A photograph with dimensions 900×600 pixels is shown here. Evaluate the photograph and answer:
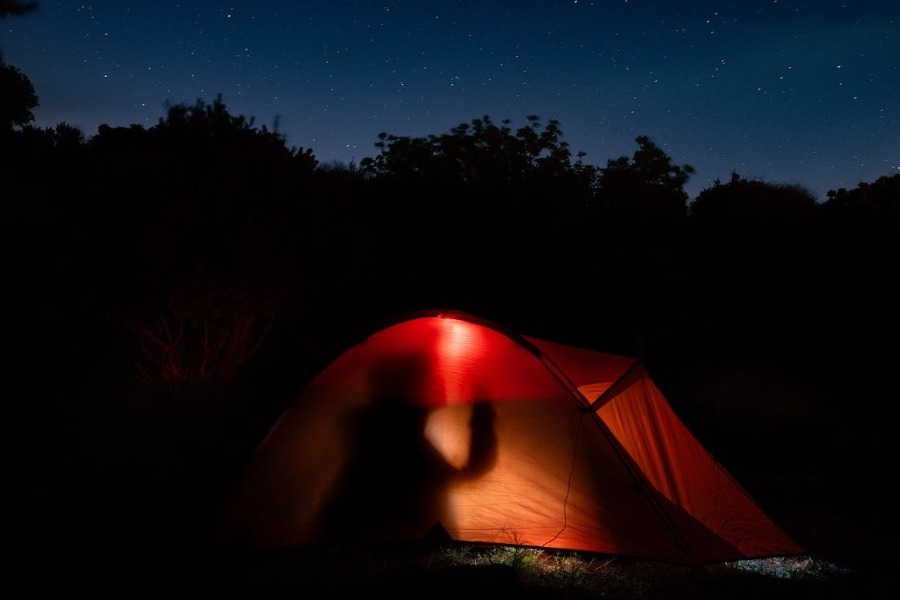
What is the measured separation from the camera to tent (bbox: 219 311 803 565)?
242 inches

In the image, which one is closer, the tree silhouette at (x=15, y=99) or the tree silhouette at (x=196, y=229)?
the tree silhouette at (x=196, y=229)

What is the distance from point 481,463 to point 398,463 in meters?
0.69

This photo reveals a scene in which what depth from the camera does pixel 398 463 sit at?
645 centimetres

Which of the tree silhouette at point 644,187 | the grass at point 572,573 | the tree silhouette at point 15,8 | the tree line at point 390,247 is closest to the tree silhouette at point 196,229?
the tree line at point 390,247

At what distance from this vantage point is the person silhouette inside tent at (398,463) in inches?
245

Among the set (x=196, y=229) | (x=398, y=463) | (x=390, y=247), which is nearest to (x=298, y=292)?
(x=196, y=229)

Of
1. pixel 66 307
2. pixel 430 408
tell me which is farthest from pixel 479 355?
pixel 66 307

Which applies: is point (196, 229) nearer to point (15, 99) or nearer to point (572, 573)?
point (572, 573)

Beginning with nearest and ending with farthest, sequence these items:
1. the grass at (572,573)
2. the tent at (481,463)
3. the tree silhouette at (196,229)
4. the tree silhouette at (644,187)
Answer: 1. the grass at (572,573)
2. the tent at (481,463)
3. the tree silhouette at (196,229)
4. the tree silhouette at (644,187)

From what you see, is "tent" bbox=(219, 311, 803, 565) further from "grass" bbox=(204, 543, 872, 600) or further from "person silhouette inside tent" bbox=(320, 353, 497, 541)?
"grass" bbox=(204, 543, 872, 600)

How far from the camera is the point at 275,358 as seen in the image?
48.2ft

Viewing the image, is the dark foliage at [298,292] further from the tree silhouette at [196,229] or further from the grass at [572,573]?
the grass at [572,573]

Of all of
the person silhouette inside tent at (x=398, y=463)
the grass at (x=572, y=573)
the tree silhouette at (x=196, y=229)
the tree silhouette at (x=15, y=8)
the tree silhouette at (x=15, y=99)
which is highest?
the tree silhouette at (x=15, y=99)

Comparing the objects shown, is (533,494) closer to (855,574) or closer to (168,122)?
(855,574)
